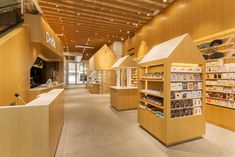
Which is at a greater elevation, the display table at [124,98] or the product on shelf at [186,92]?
the product on shelf at [186,92]

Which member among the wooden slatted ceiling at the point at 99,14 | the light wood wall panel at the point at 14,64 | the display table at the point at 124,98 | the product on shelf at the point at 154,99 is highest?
the wooden slatted ceiling at the point at 99,14

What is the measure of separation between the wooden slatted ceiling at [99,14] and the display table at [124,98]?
13.7ft

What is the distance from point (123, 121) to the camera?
194 inches

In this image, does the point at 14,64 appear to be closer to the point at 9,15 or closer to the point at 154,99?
the point at 9,15

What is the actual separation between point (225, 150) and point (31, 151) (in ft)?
12.5

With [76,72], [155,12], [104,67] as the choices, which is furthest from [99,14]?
[76,72]

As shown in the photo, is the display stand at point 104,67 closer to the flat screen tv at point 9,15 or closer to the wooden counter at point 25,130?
the flat screen tv at point 9,15

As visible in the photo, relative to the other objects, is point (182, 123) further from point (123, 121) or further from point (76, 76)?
point (76, 76)

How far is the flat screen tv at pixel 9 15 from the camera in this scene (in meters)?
5.46

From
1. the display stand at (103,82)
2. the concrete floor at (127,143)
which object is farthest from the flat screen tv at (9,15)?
the display stand at (103,82)

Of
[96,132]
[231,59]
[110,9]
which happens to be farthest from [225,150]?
[110,9]

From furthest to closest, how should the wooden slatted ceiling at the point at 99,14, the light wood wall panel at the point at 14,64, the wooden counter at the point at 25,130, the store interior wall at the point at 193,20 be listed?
the wooden slatted ceiling at the point at 99,14 < the store interior wall at the point at 193,20 < the light wood wall panel at the point at 14,64 < the wooden counter at the point at 25,130

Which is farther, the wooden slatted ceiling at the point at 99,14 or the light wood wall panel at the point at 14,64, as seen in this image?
the wooden slatted ceiling at the point at 99,14

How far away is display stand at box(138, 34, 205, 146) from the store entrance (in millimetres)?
20009
